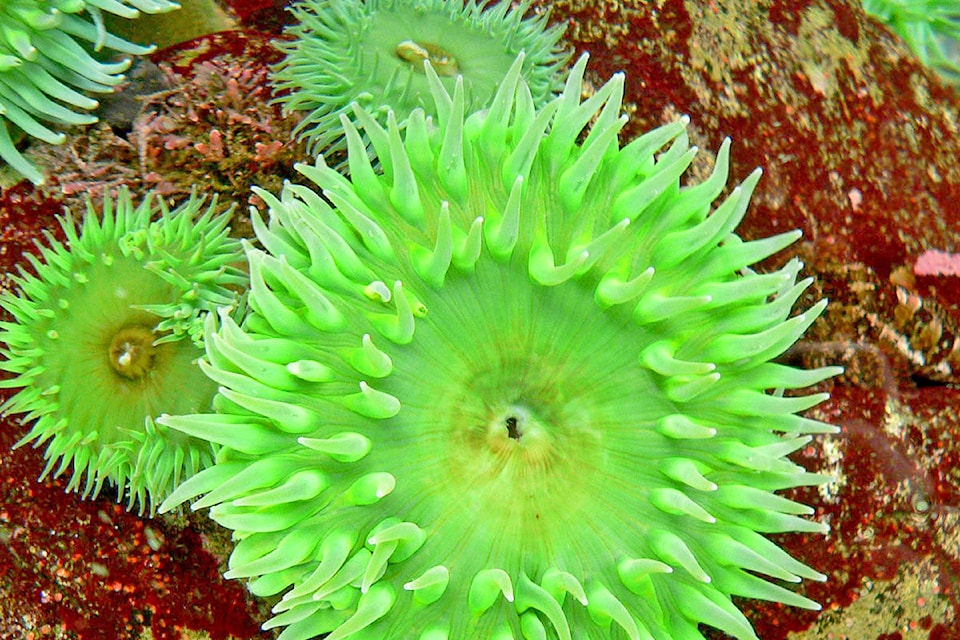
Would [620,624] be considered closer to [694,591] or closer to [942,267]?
[694,591]

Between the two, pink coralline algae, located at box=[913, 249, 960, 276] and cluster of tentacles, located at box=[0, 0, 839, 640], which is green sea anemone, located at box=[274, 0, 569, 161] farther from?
pink coralline algae, located at box=[913, 249, 960, 276]

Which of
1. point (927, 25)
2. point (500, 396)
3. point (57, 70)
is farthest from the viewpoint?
point (927, 25)

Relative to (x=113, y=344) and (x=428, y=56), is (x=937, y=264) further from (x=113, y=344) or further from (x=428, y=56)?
(x=113, y=344)

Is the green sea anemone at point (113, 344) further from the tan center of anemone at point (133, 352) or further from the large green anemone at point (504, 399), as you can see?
the large green anemone at point (504, 399)

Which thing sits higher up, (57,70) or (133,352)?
(57,70)

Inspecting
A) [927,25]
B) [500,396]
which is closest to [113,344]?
[500,396]

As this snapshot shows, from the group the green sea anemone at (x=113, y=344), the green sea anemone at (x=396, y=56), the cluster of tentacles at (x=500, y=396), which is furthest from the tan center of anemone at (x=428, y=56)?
the green sea anemone at (x=113, y=344)

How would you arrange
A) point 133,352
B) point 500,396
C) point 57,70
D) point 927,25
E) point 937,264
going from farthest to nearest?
1. point 927,25
2. point 937,264
3. point 57,70
4. point 133,352
5. point 500,396

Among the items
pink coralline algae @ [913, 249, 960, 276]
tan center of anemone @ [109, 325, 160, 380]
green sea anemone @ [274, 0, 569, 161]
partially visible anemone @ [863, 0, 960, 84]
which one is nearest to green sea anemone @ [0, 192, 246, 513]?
tan center of anemone @ [109, 325, 160, 380]
